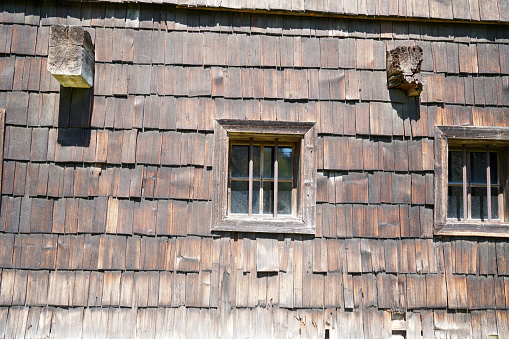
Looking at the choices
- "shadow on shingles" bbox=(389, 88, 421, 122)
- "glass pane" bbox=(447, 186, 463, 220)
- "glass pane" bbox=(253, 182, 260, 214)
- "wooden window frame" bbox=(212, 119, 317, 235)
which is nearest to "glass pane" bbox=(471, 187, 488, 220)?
"glass pane" bbox=(447, 186, 463, 220)

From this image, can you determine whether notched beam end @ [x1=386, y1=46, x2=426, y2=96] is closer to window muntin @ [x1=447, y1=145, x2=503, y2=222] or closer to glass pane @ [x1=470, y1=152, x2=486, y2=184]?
window muntin @ [x1=447, y1=145, x2=503, y2=222]

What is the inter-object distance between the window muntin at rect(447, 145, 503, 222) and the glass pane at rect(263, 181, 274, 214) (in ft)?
5.65

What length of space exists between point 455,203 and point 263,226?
1.90 meters

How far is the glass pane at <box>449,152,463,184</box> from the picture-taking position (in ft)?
11.0

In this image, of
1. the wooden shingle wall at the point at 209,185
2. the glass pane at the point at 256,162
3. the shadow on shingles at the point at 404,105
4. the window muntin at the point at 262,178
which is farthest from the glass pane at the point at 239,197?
the shadow on shingles at the point at 404,105

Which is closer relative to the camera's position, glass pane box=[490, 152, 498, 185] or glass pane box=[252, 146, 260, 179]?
glass pane box=[252, 146, 260, 179]

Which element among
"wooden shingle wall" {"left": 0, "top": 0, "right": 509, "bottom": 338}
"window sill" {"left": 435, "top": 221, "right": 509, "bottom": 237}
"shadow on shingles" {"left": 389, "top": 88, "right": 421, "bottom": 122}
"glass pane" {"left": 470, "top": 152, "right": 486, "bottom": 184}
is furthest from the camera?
"glass pane" {"left": 470, "top": 152, "right": 486, "bottom": 184}

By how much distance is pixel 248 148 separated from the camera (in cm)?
332

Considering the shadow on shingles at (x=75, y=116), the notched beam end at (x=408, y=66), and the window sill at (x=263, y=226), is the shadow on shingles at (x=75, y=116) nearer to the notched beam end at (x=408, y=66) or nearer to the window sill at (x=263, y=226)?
the window sill at (x=263, y=226)

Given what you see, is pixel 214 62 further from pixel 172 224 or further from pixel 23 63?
pixel 23 63

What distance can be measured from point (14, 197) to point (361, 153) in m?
3.17

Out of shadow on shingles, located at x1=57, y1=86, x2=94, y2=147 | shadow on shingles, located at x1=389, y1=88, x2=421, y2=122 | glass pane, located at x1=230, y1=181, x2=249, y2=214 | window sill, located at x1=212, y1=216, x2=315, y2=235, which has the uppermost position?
shadow on shingles, located at x1=389, y1=88, x2=421, y2=122

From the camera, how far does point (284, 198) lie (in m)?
3.27

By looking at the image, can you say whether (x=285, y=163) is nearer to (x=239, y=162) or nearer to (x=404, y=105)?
(x=239, y=162)
